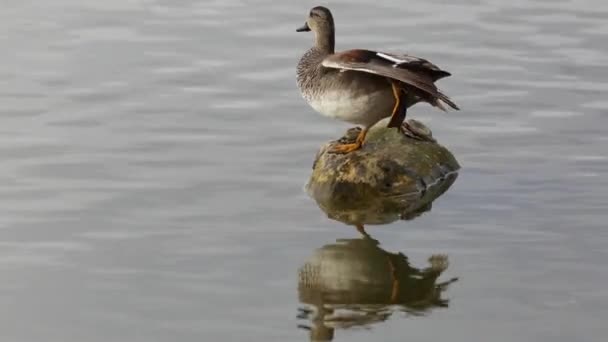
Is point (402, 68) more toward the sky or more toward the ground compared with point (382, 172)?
more toward the sky

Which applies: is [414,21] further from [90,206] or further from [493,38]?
[90,206]

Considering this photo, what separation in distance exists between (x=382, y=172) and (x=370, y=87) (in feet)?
2.25

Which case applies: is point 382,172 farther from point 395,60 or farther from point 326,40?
point 326,40

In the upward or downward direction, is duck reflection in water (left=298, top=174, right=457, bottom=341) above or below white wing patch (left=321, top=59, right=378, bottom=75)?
below

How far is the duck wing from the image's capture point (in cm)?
1038

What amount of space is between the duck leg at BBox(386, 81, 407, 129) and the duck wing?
83 mm

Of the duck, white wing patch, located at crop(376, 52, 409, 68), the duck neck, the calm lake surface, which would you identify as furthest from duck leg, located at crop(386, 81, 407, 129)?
the duck neck

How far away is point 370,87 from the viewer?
10828 millimetres

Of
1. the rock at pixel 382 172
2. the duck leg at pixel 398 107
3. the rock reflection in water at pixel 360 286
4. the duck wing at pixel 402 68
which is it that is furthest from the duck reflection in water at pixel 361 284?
the duck wing at pixel 402 68

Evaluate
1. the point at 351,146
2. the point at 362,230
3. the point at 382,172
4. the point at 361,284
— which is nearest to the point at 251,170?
the point at 351,146

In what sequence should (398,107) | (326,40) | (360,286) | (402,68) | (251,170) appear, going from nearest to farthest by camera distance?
(360,286) → (402,68) → (398,107) → (251,170) → (326,40)

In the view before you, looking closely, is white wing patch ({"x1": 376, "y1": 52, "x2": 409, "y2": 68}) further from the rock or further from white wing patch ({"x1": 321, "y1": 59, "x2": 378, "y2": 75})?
the rock

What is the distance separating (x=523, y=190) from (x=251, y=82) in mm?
3722

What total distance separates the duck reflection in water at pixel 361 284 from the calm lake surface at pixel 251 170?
0.29ft
